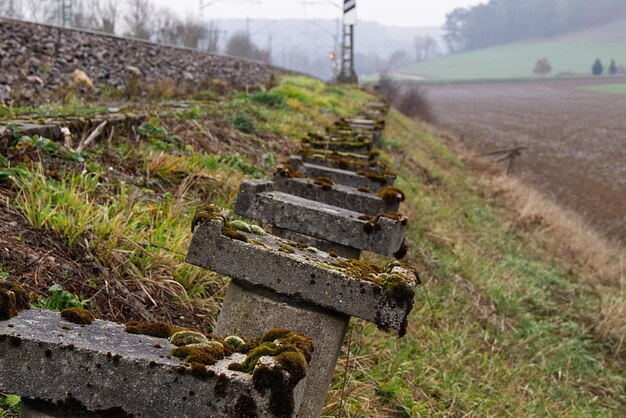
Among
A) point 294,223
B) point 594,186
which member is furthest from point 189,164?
point 594,186

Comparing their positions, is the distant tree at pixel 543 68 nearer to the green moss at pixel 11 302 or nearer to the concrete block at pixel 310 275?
the concrete block at pixel 310 275

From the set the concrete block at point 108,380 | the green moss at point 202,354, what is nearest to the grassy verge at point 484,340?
the green moss at point 202,354

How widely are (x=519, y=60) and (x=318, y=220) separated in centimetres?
14027

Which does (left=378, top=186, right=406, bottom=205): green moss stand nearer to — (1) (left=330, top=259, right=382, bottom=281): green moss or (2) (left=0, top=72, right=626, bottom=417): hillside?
(2) (left=0, top=72, right=626, bottom=417): hillside

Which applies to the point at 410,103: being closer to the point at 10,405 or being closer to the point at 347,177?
the point at 347,177

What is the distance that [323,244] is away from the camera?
9.78 feet

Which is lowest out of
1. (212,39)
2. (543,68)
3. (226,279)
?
(226,279)

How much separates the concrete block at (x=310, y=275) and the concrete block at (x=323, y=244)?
73 centimetres

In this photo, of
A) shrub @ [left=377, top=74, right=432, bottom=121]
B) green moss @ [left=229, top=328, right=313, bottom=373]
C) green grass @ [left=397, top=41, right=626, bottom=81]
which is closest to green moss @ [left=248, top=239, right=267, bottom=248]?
green moss @ [left=229, top=328, right=313, bottom=373]

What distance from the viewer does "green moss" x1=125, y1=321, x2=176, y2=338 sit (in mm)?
1650

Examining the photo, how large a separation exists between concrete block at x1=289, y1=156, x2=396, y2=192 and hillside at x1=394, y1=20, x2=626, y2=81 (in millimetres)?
103189

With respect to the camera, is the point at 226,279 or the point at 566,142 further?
the point at 566,142

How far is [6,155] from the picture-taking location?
3867 mm

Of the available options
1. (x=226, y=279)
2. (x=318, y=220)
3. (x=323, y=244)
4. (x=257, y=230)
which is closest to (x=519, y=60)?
(x=226, y=279)
